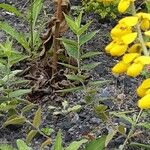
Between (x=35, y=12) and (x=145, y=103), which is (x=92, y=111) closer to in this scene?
(x=35, y=12)

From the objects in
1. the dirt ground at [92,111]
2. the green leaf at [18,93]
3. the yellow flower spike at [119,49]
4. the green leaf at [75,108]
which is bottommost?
the dirt ground at [92,111]

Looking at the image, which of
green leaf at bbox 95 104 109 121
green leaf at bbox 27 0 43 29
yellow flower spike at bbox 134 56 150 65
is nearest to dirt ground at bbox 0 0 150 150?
green leaf at bbox 95 104 109 121

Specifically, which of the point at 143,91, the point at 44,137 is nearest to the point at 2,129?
the point at 44,137

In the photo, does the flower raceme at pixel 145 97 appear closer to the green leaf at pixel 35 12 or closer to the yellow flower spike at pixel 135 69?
the yellow flower spike at pixel 135 69

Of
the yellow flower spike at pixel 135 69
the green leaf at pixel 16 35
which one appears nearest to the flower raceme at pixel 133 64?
the yellow flower spike at pixel 135 69

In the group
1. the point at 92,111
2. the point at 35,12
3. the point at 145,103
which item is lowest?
the point at 92,111

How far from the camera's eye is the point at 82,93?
2.60 metres

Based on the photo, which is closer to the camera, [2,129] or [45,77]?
[2,129]

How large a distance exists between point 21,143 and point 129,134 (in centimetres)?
40

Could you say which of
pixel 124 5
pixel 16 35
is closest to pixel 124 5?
pixel 124 5

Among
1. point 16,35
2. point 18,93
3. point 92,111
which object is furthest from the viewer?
point 16,35

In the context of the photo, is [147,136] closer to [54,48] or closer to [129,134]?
[129,134]

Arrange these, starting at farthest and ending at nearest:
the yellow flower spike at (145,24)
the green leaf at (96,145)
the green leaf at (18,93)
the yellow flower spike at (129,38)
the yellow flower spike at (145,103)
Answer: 1. the green leaf at (18,93)
2. the green leaf at (96,145)
3. the yellow flower spike at (145,24)
4. the yellow flower spike at (129,38)
5. the yellow flower spike at (145,103)

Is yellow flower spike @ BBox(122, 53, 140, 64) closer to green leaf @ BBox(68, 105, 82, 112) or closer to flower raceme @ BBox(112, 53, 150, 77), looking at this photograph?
flower raceme @ BBox(112, 53, 150, 77)
